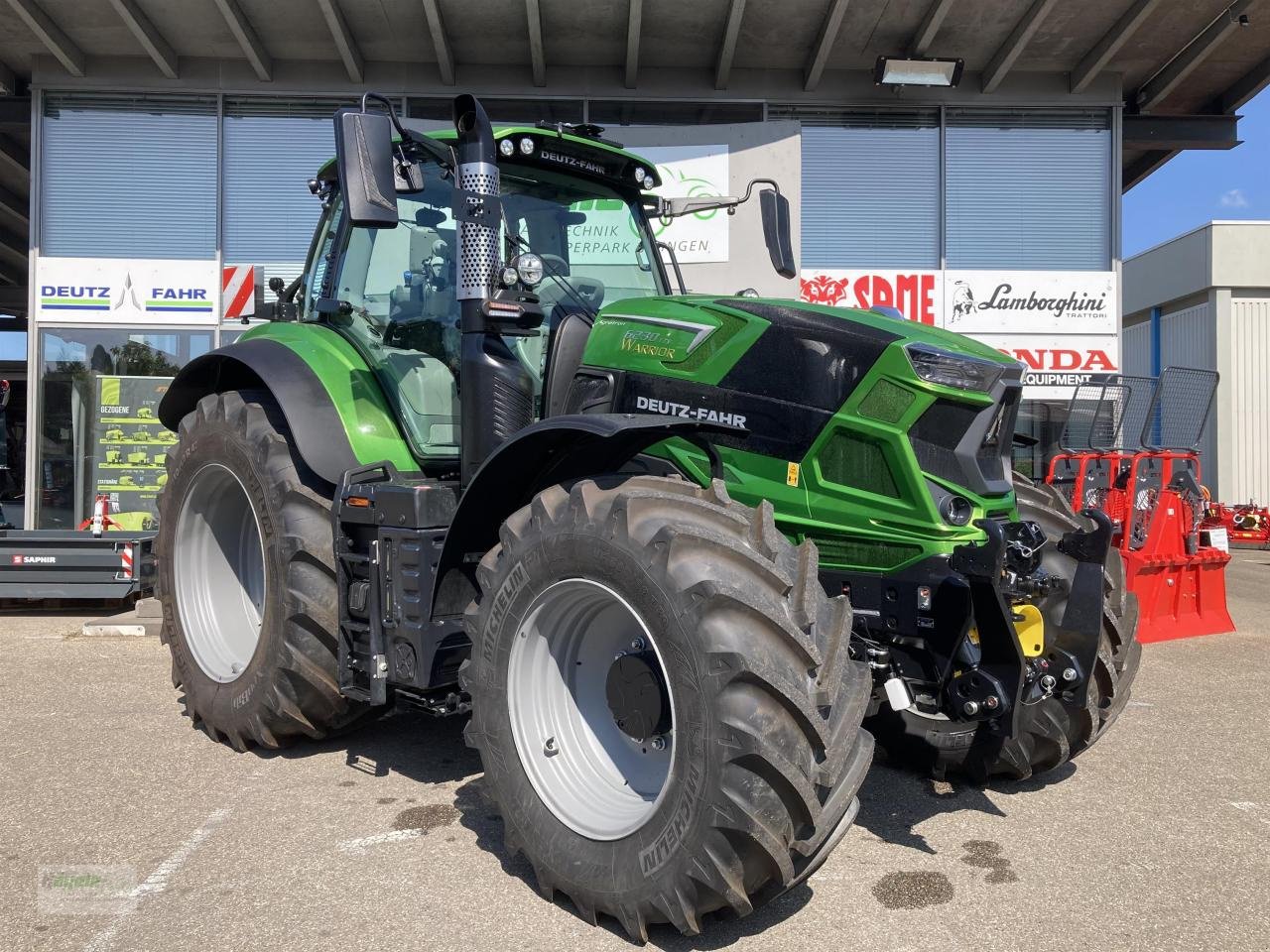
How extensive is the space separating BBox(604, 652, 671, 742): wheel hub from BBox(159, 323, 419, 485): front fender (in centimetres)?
162

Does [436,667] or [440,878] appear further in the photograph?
[436,667]

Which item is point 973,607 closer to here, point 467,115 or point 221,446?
point 467,115

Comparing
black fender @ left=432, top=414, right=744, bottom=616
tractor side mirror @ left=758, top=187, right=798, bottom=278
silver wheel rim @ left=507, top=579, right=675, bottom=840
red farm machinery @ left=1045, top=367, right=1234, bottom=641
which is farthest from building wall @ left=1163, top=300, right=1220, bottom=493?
silver wheel rim @ left=507, top=579, right=675, bottom=840

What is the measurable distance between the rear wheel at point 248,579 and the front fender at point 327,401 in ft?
0.67

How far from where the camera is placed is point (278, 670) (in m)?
4.20

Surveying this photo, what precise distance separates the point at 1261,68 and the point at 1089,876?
13.2 meters

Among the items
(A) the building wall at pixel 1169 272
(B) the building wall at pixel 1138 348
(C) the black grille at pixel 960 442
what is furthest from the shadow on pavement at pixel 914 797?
(B) the building wall at pixel 1138 348

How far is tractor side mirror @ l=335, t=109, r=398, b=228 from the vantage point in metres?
3.29

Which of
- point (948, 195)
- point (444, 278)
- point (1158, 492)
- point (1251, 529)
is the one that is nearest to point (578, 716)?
point (444, 278)

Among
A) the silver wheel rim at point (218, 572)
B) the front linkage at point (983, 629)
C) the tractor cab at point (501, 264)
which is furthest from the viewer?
the silver wheel rim at point (218, 572)

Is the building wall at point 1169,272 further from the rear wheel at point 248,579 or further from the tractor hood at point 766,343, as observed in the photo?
the rear wheel at point 248,579

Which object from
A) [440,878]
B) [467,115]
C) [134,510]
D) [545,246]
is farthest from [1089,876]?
[134,510]

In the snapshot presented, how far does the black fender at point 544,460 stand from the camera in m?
3.05

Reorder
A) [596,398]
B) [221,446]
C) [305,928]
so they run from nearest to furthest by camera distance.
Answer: [305,928]
[596,398]
[221,446]
